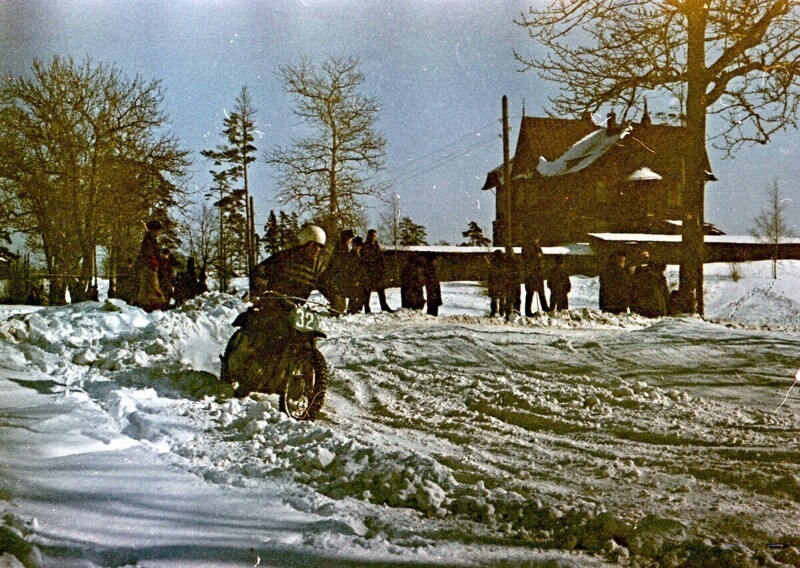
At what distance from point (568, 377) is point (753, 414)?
218 cm

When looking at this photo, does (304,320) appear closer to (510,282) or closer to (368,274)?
(368,274)

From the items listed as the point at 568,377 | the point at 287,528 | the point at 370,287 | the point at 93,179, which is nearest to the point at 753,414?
the point at 568,377

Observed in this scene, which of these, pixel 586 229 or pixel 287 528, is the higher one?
pixel 586 229

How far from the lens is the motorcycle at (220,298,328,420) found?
6.08 meters

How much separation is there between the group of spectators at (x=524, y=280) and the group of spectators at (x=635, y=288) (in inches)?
58.5

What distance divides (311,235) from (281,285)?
57 centimetres

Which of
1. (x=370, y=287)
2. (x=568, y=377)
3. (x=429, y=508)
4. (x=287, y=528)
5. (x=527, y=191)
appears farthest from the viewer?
(x=527, y=191)

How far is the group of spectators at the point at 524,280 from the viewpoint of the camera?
17.1 metres

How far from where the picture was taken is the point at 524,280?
691 inches

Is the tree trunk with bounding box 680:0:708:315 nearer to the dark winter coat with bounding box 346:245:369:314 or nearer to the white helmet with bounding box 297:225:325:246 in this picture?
the dark winter coat with bounding box 346:245:369:314

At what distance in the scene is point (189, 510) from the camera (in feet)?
11.6

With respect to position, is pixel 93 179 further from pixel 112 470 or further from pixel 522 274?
pixel 112 470

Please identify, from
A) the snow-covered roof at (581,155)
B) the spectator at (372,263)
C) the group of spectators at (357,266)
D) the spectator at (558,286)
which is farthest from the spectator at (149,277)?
the snow-covered roof at (581,155)

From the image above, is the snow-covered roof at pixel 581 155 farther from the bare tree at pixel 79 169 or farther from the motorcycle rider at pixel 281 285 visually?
the motorcycle rider at pixel 281 285
